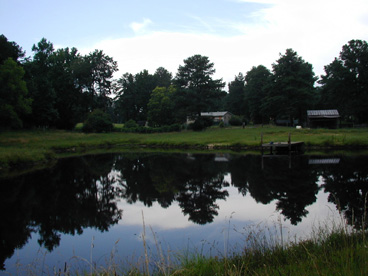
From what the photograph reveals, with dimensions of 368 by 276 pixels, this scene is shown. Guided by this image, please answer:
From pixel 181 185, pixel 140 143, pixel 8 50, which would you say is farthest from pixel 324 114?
pixel 8 50

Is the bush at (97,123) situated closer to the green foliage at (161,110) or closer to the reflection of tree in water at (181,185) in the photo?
the green foliage at (161,110)

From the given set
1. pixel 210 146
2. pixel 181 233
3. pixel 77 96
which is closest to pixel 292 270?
pixel 181 233

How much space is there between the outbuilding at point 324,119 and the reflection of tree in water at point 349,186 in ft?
99.2

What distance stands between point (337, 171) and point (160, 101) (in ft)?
184

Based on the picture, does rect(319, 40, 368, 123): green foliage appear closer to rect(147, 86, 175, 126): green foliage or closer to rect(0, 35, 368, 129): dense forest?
rect(0, 35, 368, 129): dense forest

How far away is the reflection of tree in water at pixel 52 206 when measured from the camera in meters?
10.7

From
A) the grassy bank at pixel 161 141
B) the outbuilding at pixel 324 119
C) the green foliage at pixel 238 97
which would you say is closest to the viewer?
the grassy bank at pixel 161 141

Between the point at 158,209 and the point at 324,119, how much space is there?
1919 inches

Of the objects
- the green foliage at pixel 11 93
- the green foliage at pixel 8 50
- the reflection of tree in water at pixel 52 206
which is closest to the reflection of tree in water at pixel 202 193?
the reflection of tree in water at pixel 52 206

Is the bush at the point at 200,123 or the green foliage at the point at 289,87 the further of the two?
the bush at the point at 200,123

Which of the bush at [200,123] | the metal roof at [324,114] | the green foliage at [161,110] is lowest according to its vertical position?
the bush at [200,123]

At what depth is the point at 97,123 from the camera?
200 feet

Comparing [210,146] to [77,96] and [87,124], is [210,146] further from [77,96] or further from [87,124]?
[77,96]

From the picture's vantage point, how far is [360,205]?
12.0m
